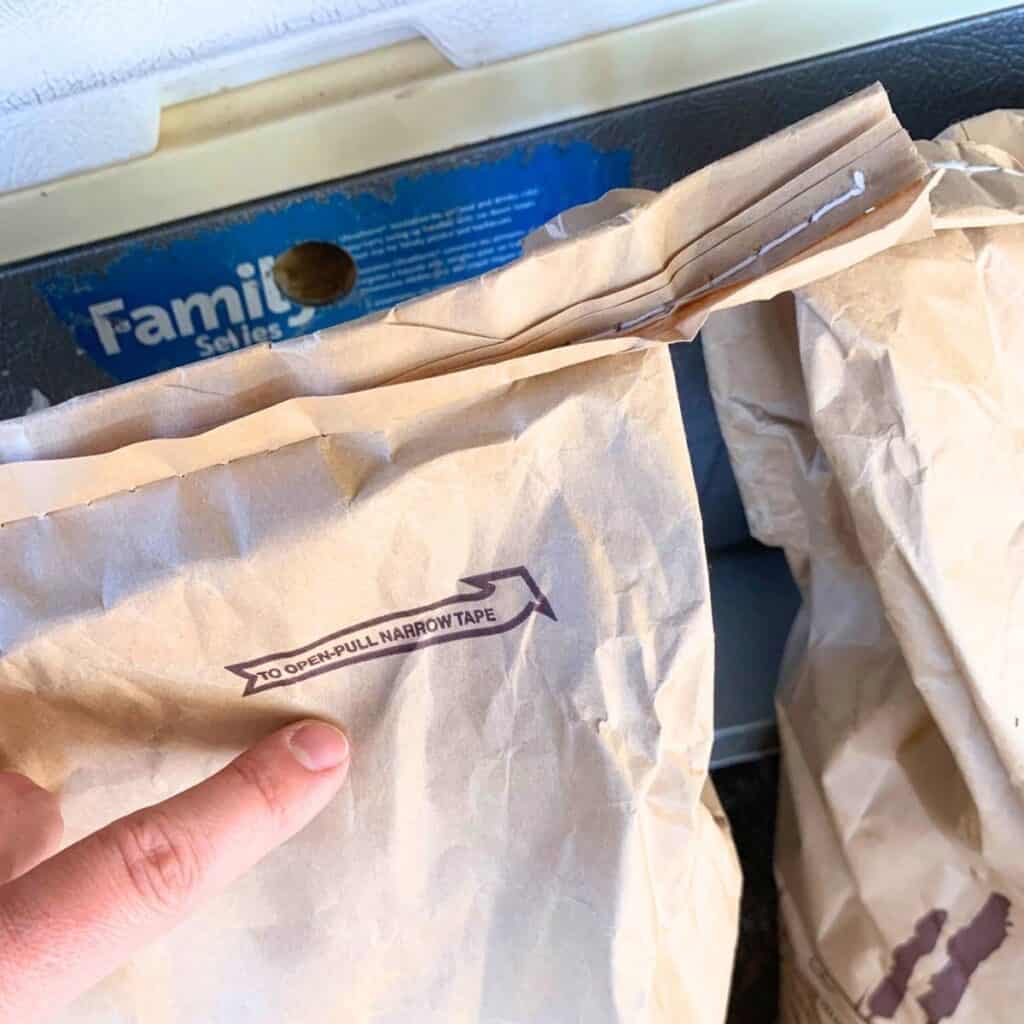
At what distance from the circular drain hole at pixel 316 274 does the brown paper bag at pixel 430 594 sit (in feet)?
0.59

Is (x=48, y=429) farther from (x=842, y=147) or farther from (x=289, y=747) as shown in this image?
(x=842, y=147)

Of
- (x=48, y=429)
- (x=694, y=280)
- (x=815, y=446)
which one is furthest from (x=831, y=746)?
(x=48, y=429)

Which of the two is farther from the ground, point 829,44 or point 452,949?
point 829,44

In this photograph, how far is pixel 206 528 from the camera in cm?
34

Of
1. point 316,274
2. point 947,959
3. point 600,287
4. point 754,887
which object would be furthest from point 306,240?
point 754,887

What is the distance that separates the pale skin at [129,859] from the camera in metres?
0.32

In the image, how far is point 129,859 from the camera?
1.07ft

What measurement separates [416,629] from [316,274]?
0.22 m

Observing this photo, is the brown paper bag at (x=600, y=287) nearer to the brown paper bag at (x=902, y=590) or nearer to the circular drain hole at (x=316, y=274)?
the brown paper bag at (x=902, y=590)

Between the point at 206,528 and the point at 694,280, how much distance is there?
0.17m

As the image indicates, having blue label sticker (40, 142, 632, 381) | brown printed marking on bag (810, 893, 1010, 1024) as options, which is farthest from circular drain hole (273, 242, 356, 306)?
brown printed marking on bag (810, 893, 1010, 1024)

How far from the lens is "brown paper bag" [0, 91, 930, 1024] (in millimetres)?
323

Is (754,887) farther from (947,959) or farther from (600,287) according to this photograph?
(600,287)

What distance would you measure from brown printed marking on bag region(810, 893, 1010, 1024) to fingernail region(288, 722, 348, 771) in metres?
0.30
